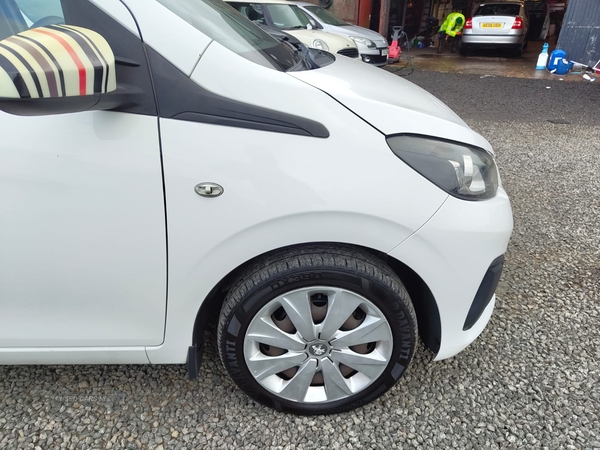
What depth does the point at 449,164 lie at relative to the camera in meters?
1.57

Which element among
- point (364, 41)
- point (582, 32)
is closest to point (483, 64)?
point (582, 32)

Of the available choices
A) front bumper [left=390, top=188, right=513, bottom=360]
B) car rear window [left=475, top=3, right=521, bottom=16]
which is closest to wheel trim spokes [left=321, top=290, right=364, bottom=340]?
front bumper [left=390, top=188, right=513, bottom=360]

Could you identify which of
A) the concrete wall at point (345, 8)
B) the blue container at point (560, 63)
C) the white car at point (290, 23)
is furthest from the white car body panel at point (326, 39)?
the concrete wall at point (345, 8)

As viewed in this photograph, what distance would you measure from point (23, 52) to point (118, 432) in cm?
144

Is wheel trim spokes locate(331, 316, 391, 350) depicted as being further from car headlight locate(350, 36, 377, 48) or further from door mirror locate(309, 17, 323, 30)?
car headlight locate(350, 36, 377, 48)

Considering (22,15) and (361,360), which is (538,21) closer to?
(361,360)

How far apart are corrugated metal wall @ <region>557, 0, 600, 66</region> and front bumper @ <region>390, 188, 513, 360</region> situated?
9850mm

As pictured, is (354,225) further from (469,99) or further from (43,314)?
(469,99)

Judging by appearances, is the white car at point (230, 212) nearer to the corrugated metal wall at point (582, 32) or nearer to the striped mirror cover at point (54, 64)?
the striped mirror cover at point (54, 64)

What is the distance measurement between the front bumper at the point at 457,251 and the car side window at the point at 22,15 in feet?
4.67

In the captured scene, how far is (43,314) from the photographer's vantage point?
156 cm

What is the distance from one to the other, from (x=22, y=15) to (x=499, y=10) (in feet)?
48.2

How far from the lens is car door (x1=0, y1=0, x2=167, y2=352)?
4.37ft

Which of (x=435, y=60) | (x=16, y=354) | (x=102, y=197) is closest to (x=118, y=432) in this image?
(x=16, y=354)
